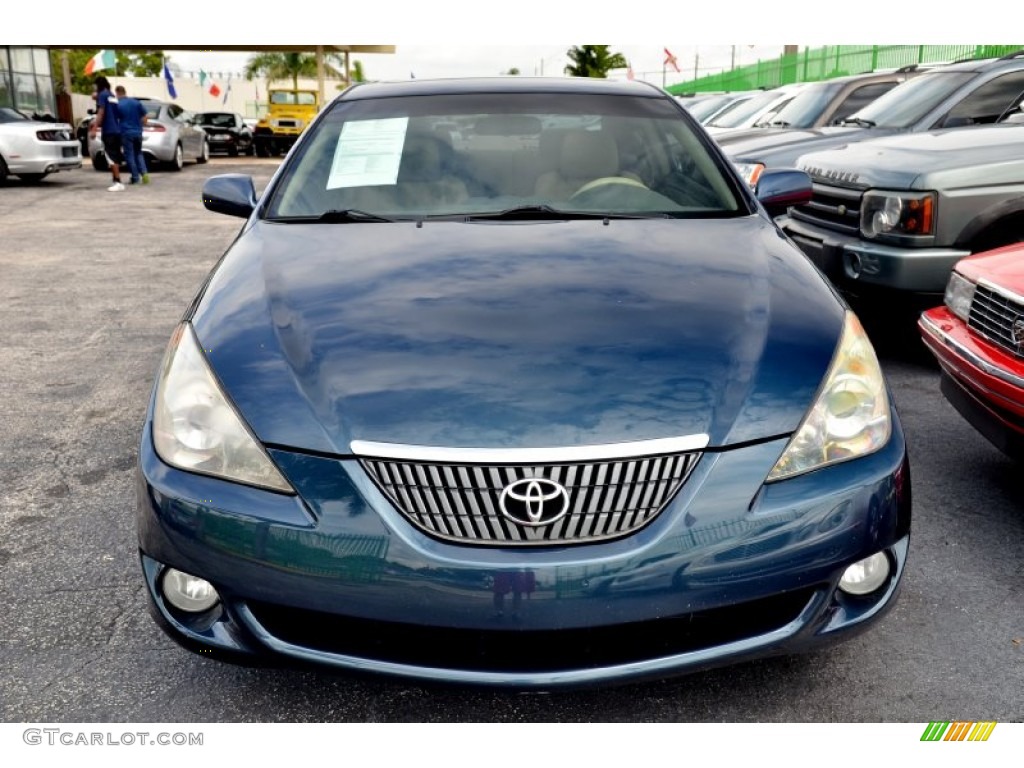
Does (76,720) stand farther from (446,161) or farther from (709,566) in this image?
(446,161)

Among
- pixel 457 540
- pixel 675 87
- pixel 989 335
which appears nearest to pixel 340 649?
pixel 457 540

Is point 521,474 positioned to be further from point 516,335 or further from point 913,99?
point 913,99

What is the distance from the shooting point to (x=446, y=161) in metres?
3.21

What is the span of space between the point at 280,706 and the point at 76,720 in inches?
17.0

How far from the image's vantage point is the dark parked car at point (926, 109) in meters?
6.61

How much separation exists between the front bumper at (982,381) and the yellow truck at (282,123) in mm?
23495

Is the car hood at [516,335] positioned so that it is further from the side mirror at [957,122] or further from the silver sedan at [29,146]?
the silver sedan at [29,146]

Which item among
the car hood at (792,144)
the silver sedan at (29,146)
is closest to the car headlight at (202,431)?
the car hood at (792,144)

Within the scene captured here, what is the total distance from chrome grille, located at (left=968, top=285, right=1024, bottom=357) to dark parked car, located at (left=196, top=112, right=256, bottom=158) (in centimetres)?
2543

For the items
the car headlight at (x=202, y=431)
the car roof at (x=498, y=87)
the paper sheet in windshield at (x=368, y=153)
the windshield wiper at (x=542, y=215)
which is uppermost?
the car roof at (x=498, y=87)

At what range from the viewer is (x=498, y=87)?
3.61 m

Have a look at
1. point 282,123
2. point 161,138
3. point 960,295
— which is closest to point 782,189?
point 960,295

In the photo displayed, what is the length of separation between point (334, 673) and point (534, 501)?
532 millimetres
